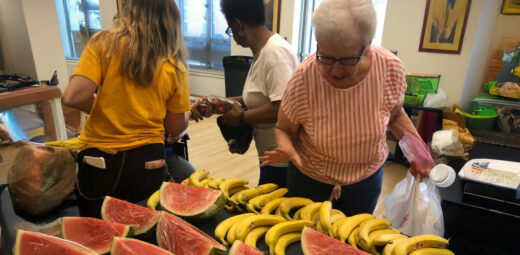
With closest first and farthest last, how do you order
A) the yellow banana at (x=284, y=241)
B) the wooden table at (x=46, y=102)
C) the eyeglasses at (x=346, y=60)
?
the yellow banana at (x=284, y=241) → the eyeglasses at (x=346, y=60) → the wooden table at (x=46, y=102)

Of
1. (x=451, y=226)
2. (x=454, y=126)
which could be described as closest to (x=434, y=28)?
(x=454, y=126)

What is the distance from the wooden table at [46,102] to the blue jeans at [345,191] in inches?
71.4

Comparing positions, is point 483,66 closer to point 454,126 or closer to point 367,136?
point 454,126

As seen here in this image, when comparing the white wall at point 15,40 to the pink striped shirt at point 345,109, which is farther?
the white wall at point 15,40

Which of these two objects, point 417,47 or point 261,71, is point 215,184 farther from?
point 417,47

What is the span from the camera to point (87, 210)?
1420 millimetres

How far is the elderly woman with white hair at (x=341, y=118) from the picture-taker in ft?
3.71

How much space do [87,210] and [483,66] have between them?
4.64m

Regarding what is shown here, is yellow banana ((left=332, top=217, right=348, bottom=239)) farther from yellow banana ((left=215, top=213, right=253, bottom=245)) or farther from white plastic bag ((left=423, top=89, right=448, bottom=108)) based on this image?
white plastic bag ((left=423, top=89, right=448, bottom=108))

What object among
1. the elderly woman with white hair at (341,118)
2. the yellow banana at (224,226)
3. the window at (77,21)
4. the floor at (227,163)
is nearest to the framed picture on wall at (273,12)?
the floor at (227,163)

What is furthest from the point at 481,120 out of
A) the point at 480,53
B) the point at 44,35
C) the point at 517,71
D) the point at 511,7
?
the point at 44,35

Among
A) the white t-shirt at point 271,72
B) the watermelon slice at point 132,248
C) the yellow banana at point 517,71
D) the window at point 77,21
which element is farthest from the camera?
the window at point 77,21

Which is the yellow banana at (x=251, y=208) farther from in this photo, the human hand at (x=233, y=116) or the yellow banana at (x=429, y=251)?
the human hand at (x=233, y=116)

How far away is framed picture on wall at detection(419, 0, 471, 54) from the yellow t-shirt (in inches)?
136
